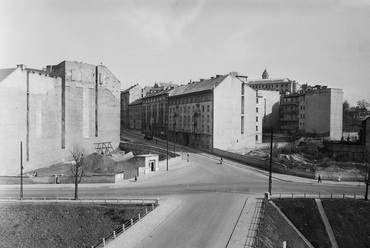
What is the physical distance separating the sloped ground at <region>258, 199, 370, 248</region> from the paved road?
3248 millimetres

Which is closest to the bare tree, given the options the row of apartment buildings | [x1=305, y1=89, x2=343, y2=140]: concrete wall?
the row of apartment buildings

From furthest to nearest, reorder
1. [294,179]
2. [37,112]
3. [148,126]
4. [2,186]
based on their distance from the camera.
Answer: [148,126] < [37,112] < [294,179] < [2,186]

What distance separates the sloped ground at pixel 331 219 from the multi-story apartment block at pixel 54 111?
33.9m

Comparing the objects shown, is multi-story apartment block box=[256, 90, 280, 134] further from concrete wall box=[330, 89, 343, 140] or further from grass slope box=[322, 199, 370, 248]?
grass slope box=[322, 199, 370, 248]

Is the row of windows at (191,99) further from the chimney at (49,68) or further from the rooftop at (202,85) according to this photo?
the chimney at (49,68)

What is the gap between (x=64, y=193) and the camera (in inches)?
1160

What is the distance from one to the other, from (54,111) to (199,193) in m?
31.0

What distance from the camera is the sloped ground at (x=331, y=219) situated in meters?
24.3

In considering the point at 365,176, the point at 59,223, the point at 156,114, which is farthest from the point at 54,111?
the point at 365,176

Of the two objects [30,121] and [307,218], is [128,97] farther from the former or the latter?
[307,218]

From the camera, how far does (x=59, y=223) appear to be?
24.5 metres

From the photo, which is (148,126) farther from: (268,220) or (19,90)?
(268,220)

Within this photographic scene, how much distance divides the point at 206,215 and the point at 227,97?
122 ft

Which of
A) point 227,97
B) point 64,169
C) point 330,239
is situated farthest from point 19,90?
point 330,239
